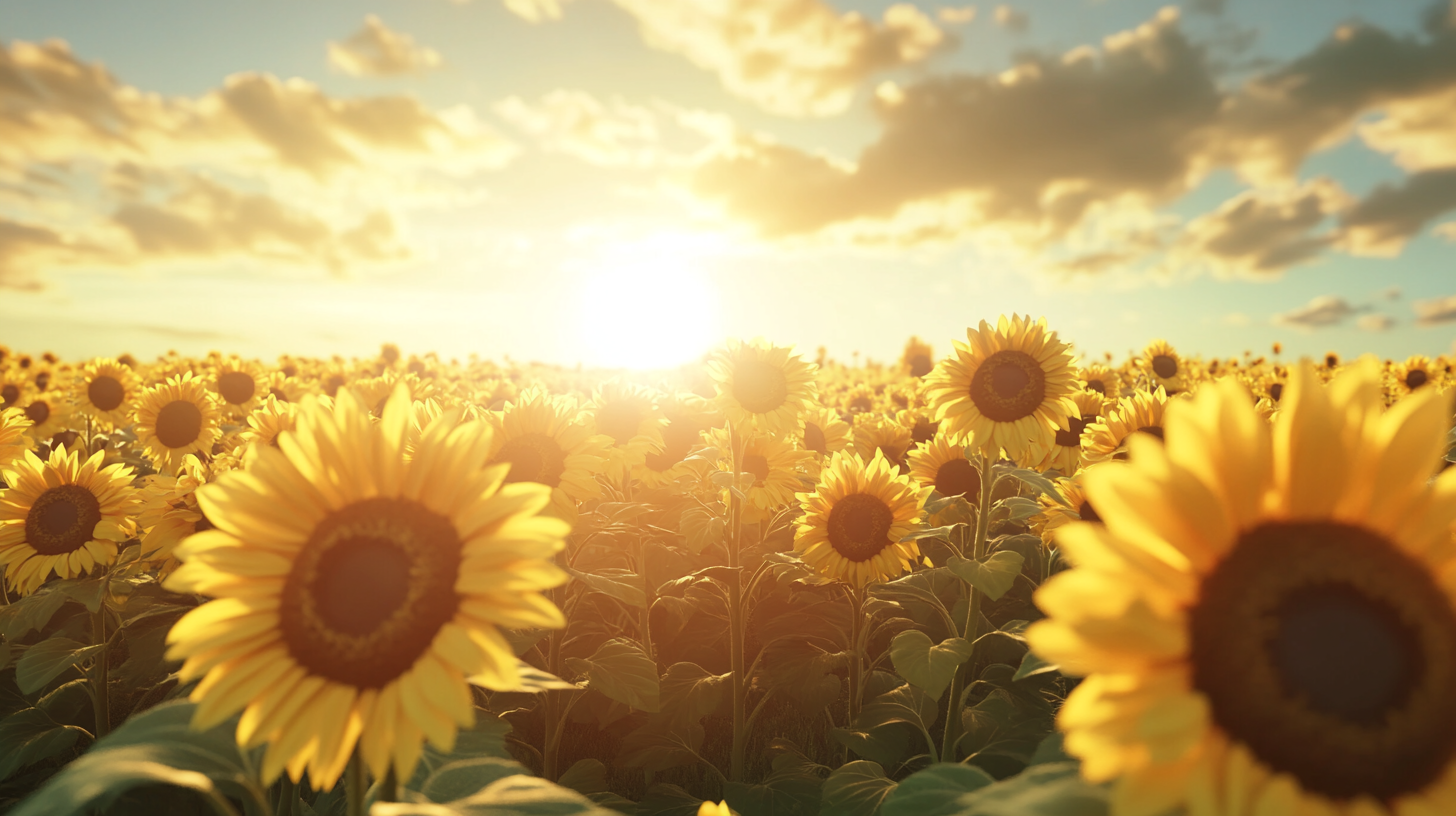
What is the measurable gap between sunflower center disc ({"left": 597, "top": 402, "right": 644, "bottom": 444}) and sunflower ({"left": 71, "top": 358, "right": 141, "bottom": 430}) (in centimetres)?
989

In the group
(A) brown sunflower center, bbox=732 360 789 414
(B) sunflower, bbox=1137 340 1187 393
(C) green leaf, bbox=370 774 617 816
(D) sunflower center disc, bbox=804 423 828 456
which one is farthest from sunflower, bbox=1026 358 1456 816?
(B) sunflower, bbox=1137 340 1187 393

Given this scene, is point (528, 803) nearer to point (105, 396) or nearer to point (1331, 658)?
point (1331, 658)

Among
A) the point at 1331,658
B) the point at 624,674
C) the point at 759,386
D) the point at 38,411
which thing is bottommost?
the point at 624,674

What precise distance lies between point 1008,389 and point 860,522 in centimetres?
144

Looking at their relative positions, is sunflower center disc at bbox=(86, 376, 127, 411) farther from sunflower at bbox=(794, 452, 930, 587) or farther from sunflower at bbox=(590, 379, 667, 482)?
sunflower at bbox=(794, 452, 930, 587)

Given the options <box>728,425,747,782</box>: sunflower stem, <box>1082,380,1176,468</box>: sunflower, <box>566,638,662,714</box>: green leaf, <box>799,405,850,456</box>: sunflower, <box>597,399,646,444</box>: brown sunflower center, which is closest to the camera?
<box>566,638,662,714</box>: green leaf

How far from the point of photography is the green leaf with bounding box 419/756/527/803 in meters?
2.13

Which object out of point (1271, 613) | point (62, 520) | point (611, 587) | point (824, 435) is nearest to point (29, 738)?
point (62, 520)

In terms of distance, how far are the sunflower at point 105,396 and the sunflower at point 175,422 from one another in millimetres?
3512

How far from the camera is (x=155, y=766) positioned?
1.73 meters

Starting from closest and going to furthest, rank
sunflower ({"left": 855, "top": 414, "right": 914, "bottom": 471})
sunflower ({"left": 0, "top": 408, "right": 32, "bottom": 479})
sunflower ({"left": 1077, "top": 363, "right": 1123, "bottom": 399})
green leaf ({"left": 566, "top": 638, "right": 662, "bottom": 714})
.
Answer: green leaf ({"left": 566, "top": 638, "right": 662, "bottom": 714}), sunflower ({"left": 0, "top": 408, "right": 32, "bottom": 479}), sunflower ({"left": 855, "top": 414, "right": 914, "bottom": 471}), sunflower ({"left": 1077, "top": 363, "right": 1123, "bottom": 399})

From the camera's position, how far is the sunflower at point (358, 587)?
6.02ft

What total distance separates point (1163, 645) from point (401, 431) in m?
1.97

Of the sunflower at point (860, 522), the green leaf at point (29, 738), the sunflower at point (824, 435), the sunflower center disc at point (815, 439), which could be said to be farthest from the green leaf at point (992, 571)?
the green leaf at point (29, 738)
